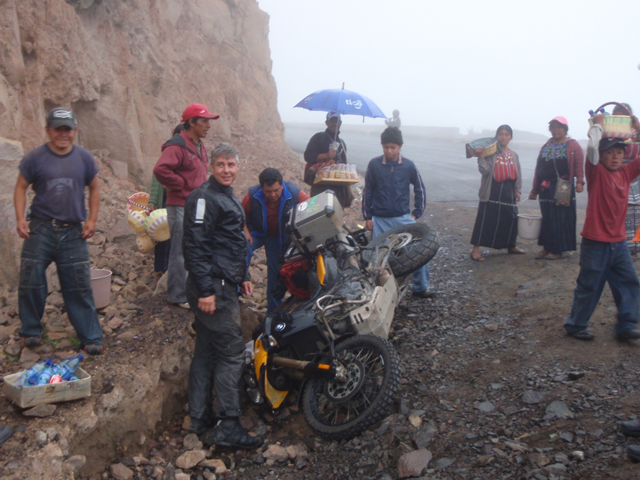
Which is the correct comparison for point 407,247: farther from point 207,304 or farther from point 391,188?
point 207,304

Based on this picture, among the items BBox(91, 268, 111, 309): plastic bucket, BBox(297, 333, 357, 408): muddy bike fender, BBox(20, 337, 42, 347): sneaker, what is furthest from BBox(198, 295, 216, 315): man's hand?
BBox(91, 268, 111, 309): plastic bucket

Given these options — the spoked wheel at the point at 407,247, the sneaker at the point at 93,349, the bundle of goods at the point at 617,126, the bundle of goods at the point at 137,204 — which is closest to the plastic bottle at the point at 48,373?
the sneaker at the point at 93,349

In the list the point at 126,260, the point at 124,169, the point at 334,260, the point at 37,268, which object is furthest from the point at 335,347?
the point at 124,169

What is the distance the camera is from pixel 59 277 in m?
3.88

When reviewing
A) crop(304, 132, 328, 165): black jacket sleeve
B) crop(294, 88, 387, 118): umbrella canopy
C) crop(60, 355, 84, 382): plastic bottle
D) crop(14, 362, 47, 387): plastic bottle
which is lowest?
crop(60, 355, 84, 382): plastic bottle

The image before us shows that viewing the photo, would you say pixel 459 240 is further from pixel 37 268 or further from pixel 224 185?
pixel 37 268

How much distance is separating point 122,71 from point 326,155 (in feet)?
17.4

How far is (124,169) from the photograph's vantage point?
8.49 m

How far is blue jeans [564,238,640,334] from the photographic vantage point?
409 cm

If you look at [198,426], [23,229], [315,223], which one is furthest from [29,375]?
[315,223]

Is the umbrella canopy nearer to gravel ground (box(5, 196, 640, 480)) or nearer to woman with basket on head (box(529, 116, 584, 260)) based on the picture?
woman with basket on head (box(529, 116, 584, 260))

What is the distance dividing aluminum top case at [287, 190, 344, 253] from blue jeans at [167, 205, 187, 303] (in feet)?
3.80

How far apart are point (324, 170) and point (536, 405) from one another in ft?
11.6

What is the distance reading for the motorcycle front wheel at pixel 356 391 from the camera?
3291 millimetres
